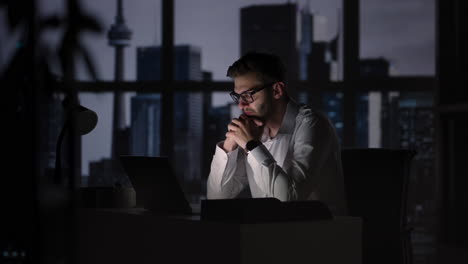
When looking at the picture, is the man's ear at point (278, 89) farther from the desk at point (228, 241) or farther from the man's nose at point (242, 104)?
the desk at point (228, 241)

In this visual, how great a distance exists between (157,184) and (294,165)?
0.52 m

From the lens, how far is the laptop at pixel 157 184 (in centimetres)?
219

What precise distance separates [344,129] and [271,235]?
4572 mm

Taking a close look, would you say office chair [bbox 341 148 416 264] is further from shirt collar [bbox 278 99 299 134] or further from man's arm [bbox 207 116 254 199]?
man's arm [bbox 207 116 254 199]

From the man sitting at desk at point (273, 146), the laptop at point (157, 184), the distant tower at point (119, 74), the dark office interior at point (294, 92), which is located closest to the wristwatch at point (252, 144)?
the man sitting at desk at point (273, 146)

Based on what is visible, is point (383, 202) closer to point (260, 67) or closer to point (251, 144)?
point (251, 144)

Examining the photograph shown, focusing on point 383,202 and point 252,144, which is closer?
point 252,144

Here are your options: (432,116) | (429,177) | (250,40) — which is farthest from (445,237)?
(250,40)

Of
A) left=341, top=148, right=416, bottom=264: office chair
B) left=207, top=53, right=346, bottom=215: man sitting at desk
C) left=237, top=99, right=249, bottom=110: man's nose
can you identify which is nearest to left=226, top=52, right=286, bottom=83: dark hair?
left=207, top=53, right=346, bottom=215: man sitting at desk

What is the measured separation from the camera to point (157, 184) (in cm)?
224

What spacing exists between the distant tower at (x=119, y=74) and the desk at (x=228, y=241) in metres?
3.95

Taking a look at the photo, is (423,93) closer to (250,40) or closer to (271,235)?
(250,40)

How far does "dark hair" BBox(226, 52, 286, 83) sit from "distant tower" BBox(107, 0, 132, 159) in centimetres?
354

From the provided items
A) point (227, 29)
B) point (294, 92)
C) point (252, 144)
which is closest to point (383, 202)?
point (252, 144)
